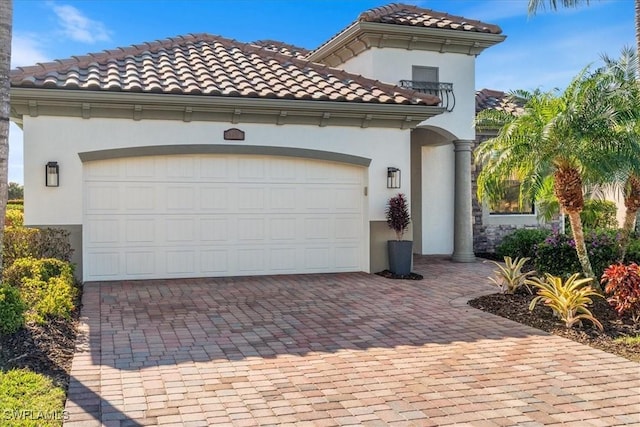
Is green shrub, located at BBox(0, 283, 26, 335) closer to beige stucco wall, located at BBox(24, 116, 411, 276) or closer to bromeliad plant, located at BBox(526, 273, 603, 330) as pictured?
beige stucco wall, located at BBox(24, 116, 411, 276)

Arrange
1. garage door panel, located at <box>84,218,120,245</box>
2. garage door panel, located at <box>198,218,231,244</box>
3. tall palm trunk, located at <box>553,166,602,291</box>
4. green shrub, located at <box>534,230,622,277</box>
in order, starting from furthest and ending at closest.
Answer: garage door panel, located at <box>198,218,231,244</box> → garage door panel, located at <box>84,218,120,245</box> → green shrub, located at <box>534,230,622,277</box> → tall palm trunk, located at <box>553,166,602,291</box>

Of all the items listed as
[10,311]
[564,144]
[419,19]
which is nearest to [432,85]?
[419,19]

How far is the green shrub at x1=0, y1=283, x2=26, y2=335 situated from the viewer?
6.39 m

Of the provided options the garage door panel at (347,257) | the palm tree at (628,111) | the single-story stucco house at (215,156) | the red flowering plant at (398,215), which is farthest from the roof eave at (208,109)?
the palm tree at (628,111)

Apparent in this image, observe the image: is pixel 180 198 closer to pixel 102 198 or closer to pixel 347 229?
pixel 102 198

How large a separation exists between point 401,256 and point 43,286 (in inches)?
281

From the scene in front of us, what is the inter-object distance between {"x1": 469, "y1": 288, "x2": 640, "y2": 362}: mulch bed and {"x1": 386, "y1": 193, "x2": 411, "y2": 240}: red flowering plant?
3.00 m

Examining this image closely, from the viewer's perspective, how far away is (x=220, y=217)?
12.1m

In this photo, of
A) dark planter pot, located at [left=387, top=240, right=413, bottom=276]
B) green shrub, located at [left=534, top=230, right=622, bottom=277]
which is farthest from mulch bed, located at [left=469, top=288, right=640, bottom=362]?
dark planter pot, located at [left=387, top=240, right=413, bottom=276]

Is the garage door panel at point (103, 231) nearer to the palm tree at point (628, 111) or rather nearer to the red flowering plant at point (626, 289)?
the red flowering plant at point (626, 289)

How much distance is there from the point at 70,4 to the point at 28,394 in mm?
9527

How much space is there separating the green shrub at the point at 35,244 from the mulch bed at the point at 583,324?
23.7 feet

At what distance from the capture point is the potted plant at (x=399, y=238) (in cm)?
1262

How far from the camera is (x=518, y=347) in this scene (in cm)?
706
